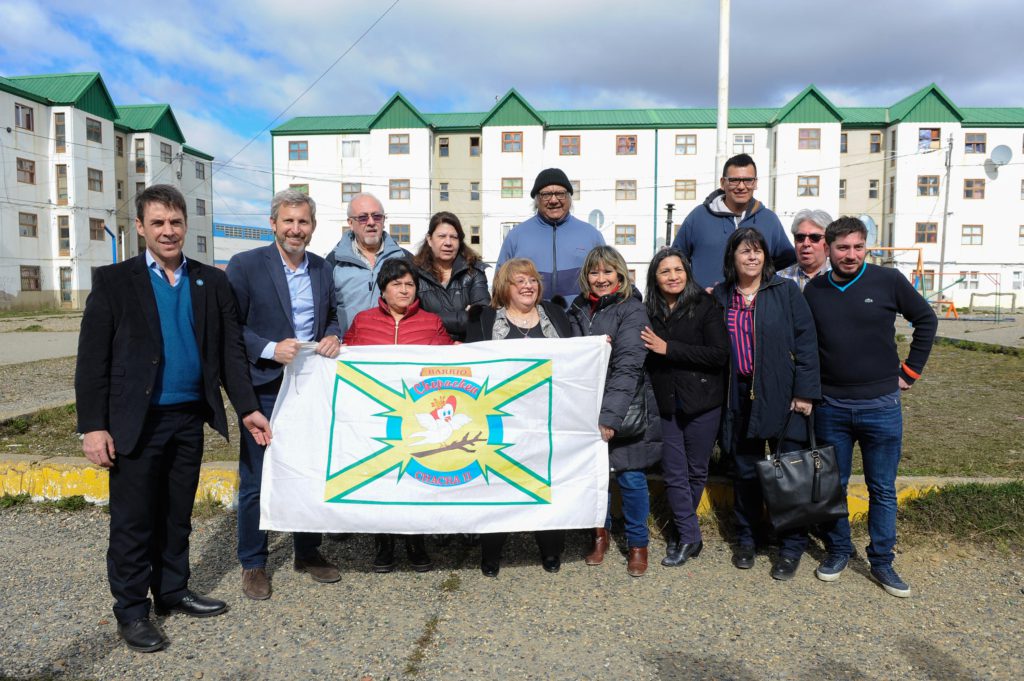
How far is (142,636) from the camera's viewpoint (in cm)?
334

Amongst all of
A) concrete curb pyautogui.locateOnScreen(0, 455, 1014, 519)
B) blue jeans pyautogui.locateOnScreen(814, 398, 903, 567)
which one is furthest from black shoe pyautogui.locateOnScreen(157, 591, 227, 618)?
blue jeans pyautogui.locateOnScreen(814, 398, 903, 567)

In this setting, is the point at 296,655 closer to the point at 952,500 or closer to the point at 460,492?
the point at 460,492

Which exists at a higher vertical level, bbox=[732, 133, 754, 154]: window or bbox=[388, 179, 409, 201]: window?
bbox=[732, 133, 754, 154]: window

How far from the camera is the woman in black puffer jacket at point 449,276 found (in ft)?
15.4

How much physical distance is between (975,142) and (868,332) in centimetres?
5259

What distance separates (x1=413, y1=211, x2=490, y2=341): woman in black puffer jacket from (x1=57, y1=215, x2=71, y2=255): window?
159 feet

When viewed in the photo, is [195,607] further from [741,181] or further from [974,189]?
[974,189]

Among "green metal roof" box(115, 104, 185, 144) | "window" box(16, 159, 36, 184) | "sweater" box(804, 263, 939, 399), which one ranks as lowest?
"sweater" box(804, 263, 939, 399)

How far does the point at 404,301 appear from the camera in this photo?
4277 mm

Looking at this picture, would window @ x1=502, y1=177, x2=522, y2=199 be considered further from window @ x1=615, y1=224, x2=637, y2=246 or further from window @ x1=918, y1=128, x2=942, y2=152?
window @ x1=918, y1=128, x2=942, y2=152

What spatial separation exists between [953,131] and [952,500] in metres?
50.7

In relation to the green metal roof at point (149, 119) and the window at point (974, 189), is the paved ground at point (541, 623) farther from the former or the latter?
the green metal roof at point (149, 119)

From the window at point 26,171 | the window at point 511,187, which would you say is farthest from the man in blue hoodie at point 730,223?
the window at point 26,171

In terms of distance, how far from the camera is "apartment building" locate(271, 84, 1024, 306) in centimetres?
4447
